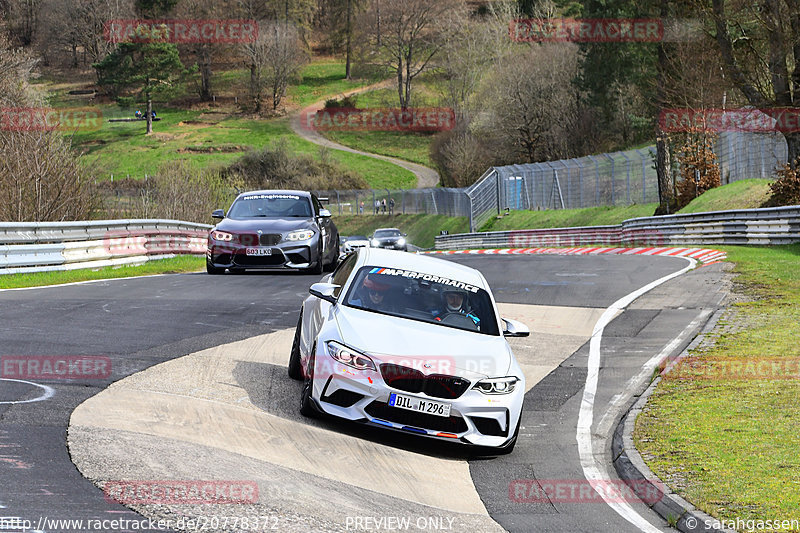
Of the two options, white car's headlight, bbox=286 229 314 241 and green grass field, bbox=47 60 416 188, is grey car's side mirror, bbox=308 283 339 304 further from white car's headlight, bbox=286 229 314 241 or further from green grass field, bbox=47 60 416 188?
green grass field, bbox=47 60 416 188

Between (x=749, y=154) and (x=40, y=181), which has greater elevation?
(x=40, y=181)

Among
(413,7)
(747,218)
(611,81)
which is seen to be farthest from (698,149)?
(413,7)

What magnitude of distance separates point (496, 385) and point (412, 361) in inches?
30.7

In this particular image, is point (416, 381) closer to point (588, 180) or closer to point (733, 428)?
point (733, 428)

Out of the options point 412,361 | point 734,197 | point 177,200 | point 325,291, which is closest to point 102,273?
point 325,291

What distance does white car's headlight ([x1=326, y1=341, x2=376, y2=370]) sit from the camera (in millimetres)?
8320

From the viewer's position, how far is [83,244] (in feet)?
72.7

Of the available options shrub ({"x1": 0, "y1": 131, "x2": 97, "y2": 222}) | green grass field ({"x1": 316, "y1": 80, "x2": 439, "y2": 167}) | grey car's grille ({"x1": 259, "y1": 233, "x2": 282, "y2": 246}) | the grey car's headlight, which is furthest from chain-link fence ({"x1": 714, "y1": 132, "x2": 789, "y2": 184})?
green grass field ({"x1": 316, "y1": 80, "x2": 439, "y2": 167})

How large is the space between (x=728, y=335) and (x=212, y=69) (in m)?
130

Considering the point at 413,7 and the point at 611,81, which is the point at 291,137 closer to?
the point at 413,7

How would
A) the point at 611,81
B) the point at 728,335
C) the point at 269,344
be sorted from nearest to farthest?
the point at 269,344 < the point at 728,335 < the point at 611,81

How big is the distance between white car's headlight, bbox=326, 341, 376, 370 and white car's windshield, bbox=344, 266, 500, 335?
855mm

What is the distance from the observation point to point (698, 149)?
43031 mm

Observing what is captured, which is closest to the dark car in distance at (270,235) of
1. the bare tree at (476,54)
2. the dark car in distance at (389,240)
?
the dark car in distance at (389,240)
